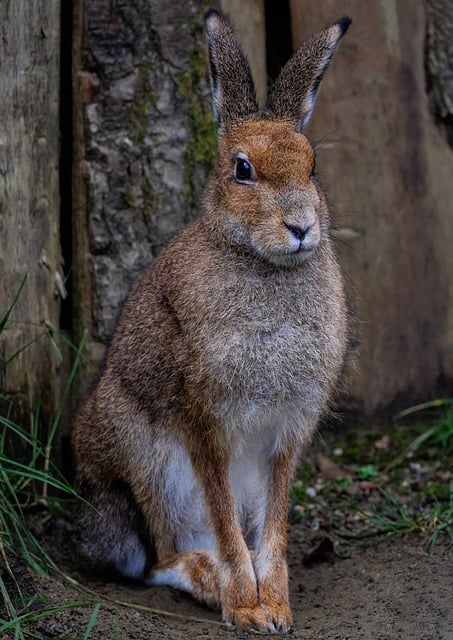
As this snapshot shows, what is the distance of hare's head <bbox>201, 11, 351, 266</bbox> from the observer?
425 centimetres

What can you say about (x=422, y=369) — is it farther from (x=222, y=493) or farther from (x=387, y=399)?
(x=222, y=493)

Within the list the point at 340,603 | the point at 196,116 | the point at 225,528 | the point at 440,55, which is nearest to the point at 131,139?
the point at 196,116

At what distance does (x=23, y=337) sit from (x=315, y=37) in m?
1.80

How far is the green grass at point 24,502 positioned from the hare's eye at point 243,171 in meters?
1.08

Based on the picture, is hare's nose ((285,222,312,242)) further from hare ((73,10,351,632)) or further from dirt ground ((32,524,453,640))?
dirt ground ((32,524,453,640))

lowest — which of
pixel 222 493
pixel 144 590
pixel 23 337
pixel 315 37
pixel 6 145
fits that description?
pixel 144 590

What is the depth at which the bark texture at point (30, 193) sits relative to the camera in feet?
16.9

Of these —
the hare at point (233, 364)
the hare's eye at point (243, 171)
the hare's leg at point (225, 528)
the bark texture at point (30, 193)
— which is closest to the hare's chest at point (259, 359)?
the hare at point (233, 364)

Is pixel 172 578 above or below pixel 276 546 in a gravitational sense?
below

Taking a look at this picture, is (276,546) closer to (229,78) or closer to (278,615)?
(278,615)

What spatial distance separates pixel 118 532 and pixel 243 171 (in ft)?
5.19

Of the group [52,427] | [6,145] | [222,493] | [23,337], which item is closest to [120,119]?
[6,145]

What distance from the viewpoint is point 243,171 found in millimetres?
4379

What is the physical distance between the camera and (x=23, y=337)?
5309mm
